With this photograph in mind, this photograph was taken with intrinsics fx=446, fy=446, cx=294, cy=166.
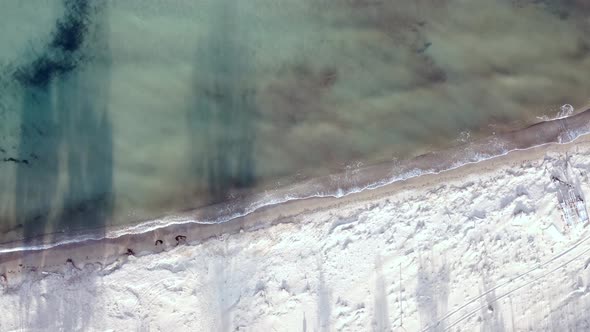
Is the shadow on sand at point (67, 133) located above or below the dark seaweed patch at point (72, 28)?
below

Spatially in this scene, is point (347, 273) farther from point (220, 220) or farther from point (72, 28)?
point (72, 28)

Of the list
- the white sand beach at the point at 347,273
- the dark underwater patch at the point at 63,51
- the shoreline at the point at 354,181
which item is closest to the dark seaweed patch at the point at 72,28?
the dark underwater patch at the point at 63,51

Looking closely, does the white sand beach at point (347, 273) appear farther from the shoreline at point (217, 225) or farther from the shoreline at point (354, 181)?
the shoreline at point (354, 181)

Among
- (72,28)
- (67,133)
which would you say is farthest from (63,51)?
(67,133)

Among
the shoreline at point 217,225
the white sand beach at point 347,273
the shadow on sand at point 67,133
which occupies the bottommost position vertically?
the white sand beach at point 347,273

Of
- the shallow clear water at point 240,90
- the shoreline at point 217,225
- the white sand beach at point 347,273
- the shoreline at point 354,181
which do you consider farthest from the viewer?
the shallow clear water at point 240,90

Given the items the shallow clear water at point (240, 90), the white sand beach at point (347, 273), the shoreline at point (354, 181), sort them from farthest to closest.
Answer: the shallow clear water at point (240, 90), the shoreline at point (354, 181), the white sand beach at point (347, 273)

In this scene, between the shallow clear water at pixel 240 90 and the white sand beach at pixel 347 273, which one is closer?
the white sand beach at pixel 347 273
